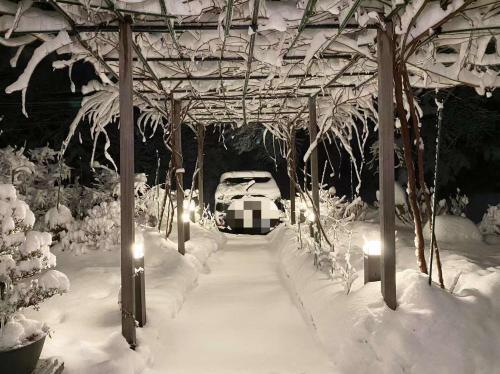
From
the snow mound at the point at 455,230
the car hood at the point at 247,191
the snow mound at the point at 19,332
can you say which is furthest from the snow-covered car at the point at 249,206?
the snow mound at the point at 19,332

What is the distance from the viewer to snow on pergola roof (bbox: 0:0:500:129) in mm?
3088

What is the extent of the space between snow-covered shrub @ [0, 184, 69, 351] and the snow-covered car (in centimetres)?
687

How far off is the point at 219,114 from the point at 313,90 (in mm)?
3138

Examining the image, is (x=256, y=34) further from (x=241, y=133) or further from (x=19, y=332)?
(x=241, y=133)

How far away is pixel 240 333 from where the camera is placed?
4.37m

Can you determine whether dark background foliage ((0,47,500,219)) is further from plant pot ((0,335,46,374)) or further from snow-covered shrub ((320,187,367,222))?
plant pot ((0,335,46,374))

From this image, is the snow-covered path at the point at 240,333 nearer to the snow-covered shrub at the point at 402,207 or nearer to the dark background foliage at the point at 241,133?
the snow-covered shrub at the point at 402,207

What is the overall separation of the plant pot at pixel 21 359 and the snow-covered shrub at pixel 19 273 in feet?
0.18

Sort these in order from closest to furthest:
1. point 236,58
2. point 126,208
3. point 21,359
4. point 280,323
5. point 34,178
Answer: point 21,359 → point 126,208 → point 280,323 → point 236,58 → point 34,178

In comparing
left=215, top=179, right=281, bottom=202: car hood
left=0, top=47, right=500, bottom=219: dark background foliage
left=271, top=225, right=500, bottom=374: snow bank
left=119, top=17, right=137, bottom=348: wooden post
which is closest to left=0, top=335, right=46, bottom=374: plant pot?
left=119, top=17, right=137, bottom=348: wooden post

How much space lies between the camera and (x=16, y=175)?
7617mm

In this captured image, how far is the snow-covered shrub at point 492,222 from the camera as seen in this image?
8851mm

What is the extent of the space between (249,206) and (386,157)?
6687mm

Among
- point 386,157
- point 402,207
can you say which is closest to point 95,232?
point 386,157
